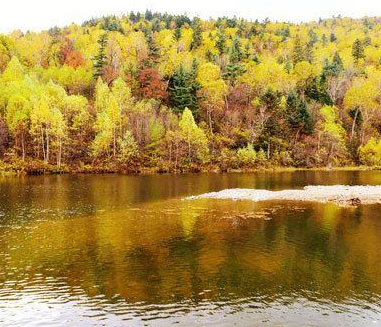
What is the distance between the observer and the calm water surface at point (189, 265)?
62.7 feet

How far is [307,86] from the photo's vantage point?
142 meters

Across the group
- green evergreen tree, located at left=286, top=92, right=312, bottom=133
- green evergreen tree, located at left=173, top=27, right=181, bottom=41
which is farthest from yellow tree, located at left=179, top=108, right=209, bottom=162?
green evergreen tree, located at left=173, top=27, right=181, bottom=41

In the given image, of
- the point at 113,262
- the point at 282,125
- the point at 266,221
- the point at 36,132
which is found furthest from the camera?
the point at 282,125

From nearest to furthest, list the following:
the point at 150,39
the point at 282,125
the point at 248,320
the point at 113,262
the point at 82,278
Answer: the point at 248,320, the point at 82,278, the point at 113,262, the point at 282,125, the point at 150,39

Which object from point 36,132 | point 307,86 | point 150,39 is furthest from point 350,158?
point 36,132

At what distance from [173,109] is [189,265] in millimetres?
93048

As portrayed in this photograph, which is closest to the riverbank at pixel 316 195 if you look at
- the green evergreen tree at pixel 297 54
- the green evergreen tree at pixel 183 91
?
the green evergreen tree at pixel 183 91

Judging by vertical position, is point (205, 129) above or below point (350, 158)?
above

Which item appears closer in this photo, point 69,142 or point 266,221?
point 266,221

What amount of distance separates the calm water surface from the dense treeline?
51.1 metres

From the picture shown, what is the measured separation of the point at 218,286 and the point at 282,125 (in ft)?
317

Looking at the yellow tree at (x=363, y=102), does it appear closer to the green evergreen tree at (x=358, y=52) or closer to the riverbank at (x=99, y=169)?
the riverbank at (x=99, y=169)

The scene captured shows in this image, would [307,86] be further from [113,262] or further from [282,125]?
[113,262]

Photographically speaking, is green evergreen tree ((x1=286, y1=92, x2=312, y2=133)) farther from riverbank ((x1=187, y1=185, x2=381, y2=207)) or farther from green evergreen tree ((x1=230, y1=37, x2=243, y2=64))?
riverbank ((x1=187, y1=185, x2=381, y2=207))
